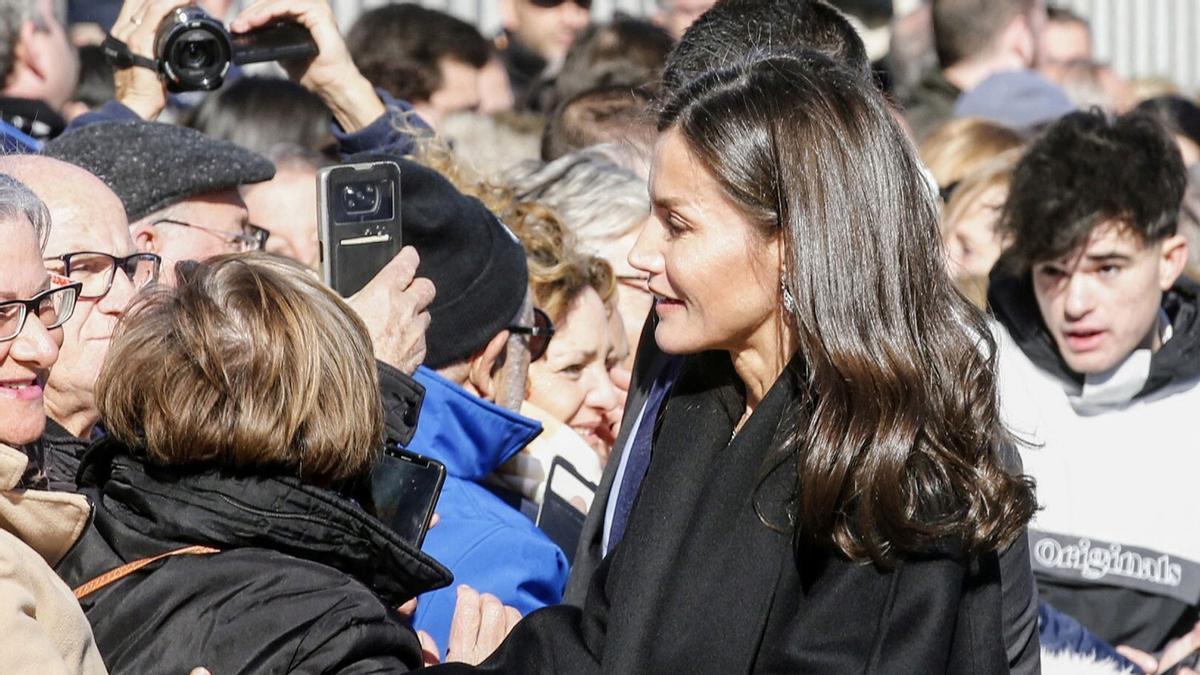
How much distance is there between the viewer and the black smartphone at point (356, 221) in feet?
9.81

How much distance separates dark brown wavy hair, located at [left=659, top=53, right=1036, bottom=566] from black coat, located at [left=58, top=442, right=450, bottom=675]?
0.64m

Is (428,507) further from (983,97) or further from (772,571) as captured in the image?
(983,97)

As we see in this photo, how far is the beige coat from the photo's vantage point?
1.89 metres

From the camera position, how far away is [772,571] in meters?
2.20

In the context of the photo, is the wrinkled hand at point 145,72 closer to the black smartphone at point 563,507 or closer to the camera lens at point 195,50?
the camera lens at point 195,50

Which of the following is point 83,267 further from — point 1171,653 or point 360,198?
point 1171,653

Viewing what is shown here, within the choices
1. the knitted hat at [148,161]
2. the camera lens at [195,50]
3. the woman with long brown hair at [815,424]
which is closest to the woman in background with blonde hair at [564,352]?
the knitted hat at [148,161]

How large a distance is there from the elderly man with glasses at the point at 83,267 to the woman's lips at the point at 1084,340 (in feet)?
7.52

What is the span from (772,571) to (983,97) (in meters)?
4.73

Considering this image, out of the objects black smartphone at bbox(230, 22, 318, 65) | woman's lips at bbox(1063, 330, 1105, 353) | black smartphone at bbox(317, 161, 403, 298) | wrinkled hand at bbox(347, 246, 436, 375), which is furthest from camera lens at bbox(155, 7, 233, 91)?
woman's lips at bbox(1063, 330, 1105, 353)

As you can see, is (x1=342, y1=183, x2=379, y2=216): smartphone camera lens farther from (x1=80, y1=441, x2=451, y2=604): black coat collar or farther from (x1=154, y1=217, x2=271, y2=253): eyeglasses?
(x1=80, y1=441, x2=451, y2=604): black coat collar

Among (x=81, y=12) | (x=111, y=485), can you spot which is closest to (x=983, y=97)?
(x=81, y=12)

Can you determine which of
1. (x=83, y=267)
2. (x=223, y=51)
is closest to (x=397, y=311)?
(x=83, y=267)

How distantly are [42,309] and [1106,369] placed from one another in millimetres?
2724
